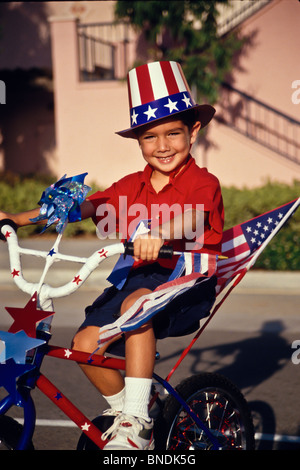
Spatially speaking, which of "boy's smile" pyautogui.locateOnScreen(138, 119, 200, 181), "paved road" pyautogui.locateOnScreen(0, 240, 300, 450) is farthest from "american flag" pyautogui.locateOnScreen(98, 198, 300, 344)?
"paved road" pyautogui.locateOnScreen(0, 240, 300, 450)

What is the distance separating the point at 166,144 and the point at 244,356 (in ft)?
10.1

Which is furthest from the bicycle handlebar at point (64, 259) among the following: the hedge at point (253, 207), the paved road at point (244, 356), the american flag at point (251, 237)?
the hedge at point (253, 207)

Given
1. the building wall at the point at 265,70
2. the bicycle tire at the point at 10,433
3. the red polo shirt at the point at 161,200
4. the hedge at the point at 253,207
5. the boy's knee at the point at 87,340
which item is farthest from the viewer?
the building wall at the point at 265,70

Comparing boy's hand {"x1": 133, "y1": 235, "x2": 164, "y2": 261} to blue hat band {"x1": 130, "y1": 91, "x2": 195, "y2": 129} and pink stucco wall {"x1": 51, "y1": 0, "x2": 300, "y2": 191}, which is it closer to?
blue hat band {"x1": 130, "y1": 91, "x2": 195, "y2": 129}

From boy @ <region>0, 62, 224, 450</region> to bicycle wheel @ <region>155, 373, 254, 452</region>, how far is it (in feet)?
0.64

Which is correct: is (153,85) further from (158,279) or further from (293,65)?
(293,65)

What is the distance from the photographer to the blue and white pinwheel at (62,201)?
2.47m

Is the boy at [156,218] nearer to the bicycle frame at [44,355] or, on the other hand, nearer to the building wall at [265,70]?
the bicycle frame at [44,355]

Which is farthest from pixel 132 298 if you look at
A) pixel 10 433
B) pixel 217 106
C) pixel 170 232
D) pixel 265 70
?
pixel 265 70

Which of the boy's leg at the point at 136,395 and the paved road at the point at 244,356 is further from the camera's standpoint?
the paved road at the point at 244,356

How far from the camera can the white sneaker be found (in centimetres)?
241

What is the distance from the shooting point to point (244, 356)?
5.50 metres

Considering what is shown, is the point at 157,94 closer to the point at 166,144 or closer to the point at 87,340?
the point at 166,144

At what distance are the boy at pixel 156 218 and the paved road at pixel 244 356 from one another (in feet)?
4.39
